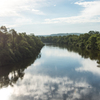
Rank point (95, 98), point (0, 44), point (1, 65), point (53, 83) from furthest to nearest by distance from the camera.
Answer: point (0, 44) → point (1, 65) → point (53, 83) → point (95, 98)

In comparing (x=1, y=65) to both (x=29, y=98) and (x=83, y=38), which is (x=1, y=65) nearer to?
(x=29, y=98)

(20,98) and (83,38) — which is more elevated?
(83,38)

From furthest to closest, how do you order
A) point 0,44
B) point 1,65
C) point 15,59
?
point 15,59
point 0,44
point 1,65

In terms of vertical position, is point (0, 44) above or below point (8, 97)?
above

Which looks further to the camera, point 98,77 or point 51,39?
point 51,39

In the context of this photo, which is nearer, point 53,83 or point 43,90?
point 43,90

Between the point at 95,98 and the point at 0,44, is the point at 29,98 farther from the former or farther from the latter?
the point at 0,44

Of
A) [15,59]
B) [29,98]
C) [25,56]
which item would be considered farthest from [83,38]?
[29,98]

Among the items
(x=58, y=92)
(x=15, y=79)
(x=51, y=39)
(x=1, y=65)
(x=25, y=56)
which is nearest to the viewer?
(x=58, y=92)

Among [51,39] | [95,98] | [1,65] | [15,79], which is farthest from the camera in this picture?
[51,39]
